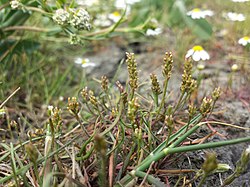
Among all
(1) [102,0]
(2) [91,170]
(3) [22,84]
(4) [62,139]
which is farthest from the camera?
(1) [102,0]

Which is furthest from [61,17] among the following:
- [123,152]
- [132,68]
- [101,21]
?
[101,21]

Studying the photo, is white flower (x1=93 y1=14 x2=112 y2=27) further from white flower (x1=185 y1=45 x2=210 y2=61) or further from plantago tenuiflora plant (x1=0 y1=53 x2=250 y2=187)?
plantago tenuiflora plant (x1=0 y1=53 x2=250 y2=187)

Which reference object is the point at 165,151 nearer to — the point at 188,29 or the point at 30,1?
the point at 30,1

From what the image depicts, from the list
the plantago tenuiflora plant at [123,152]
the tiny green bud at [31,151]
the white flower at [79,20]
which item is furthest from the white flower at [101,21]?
the tiny green bud at [31,151]

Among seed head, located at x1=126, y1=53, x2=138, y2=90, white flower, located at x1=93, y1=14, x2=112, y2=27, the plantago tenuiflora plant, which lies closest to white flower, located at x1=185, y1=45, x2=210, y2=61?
the plantago tenuiflora plant

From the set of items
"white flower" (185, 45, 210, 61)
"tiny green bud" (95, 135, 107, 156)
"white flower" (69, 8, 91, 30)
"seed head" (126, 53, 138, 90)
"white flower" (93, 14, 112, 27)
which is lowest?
"white flower" (93, 14, 112, 27)

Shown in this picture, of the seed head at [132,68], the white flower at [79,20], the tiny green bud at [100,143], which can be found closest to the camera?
the tiny green bud at [100,143]

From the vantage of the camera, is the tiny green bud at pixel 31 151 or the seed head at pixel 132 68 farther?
the seed head at pixel 132 68

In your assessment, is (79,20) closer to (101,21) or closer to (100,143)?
(100,143)

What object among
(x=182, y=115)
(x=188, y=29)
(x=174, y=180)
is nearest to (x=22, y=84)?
(x=182, y=115)

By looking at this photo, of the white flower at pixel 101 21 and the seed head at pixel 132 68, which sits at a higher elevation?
the seed head at pixel 132 68

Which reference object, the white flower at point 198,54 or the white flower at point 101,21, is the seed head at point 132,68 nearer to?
the white flower at point 198,54
